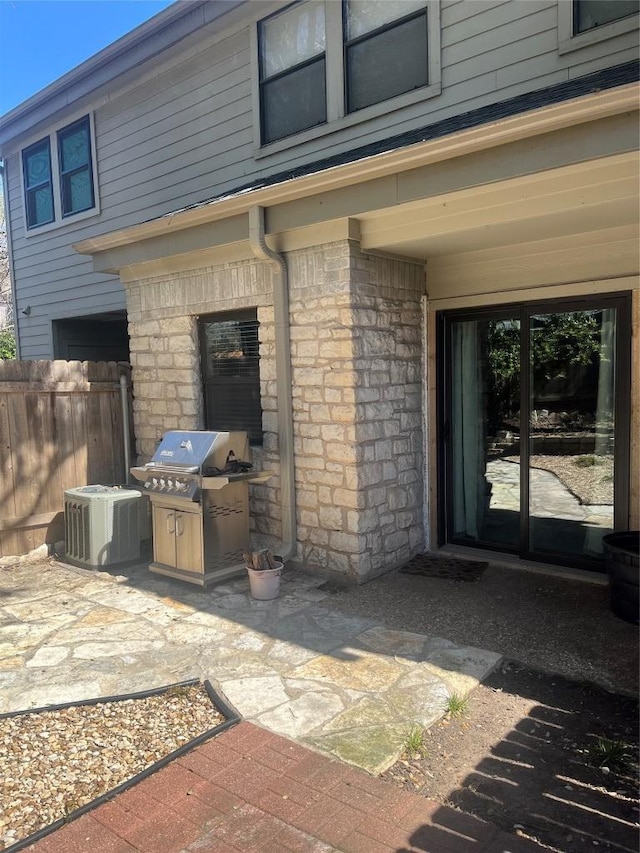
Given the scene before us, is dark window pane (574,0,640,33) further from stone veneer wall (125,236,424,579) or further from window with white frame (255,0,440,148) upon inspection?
stone veneer wall (125,236,424,579)

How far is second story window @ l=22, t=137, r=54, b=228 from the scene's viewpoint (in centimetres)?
1002

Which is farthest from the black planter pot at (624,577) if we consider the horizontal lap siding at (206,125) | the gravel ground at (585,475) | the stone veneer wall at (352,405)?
the horizontal lap siding at (206,125)

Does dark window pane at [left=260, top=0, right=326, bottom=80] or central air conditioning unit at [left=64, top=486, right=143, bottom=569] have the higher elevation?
dark window pane at [left=260, top=0, right=326, bottom=80]

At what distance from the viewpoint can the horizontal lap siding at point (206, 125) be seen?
5.15 metres

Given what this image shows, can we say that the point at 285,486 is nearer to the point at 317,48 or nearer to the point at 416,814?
the point at 416,814

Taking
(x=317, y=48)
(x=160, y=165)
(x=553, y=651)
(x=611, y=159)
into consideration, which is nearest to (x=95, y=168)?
(x=160, y=165)

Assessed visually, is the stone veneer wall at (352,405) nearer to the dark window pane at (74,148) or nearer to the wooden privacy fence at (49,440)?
the wooden privacy fence at (49,440)

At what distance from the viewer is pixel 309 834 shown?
2.36 meters

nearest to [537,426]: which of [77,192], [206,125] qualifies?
[206,125]

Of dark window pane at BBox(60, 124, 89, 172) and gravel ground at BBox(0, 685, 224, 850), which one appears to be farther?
dark window pane at BBox(60, 124, 89, 172)

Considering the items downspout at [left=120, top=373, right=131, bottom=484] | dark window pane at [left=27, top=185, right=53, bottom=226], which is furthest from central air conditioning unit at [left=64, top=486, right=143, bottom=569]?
dark window pane at [left=27, top=185, right=53, bottom=226]

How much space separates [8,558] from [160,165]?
5236 millimetres

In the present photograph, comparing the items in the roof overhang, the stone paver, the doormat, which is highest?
the roof overhang

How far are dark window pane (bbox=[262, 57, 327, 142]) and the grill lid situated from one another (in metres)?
3.53
